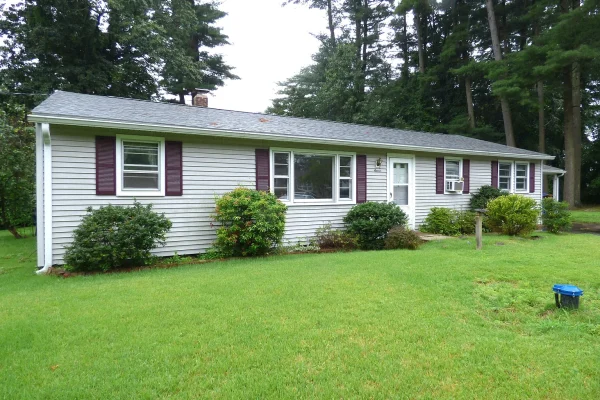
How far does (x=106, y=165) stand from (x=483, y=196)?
11.4 m

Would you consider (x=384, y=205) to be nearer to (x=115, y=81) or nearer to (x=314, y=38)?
(x=115, y=81)

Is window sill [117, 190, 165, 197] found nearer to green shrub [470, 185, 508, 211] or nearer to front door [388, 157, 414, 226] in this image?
front door [388, 157, 414, 226]

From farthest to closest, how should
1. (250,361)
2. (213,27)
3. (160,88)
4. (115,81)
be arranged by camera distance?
1. (213,27)
2. (160,88)
3. (115,81)
4. (250,361)

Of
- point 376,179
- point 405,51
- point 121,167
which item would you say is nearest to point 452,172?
point 376,179

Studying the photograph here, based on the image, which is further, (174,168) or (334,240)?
(334,240)

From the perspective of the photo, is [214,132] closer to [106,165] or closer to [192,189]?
[192,189]

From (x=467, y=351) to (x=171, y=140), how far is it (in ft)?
21.7

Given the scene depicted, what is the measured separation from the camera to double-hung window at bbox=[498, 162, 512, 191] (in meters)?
13.1

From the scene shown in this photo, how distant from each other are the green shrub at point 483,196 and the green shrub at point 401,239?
4.70 m

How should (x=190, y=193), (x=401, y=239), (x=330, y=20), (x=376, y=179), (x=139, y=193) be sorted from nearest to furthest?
(x=139, y=193) → (x=190, y=193) → (x=401, y=239) → (x=376, y=179) → (x=330, y=20)

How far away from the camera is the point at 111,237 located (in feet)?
20.6

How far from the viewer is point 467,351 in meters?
2.97

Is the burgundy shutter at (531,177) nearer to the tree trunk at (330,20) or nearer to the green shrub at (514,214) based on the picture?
the green shrub at (514,214)

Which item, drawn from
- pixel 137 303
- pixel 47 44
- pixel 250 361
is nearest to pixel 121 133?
pixel 137 303
